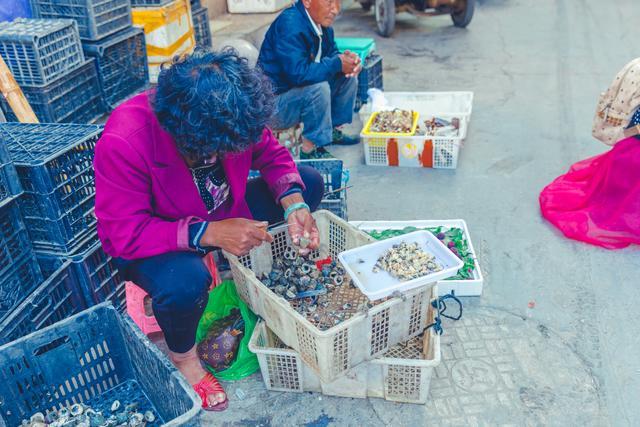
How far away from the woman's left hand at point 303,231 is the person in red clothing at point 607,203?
1.52m

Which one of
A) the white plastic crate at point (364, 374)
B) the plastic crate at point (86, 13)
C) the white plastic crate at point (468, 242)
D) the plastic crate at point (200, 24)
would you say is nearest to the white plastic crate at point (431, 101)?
the white plastic crate at point (468, 242)

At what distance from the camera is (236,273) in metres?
2.38

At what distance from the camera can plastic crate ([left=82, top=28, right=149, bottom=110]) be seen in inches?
154

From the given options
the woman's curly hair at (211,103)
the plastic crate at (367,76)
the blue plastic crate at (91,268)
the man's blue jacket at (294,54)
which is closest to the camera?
the woman's curly hair at (211,103)

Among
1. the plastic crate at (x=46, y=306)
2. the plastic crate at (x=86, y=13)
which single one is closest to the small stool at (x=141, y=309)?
the plastic crate at (x=46, y=306)

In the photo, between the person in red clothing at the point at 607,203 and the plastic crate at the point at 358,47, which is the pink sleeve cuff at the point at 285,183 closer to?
the person in red clothing at the point at 607,203

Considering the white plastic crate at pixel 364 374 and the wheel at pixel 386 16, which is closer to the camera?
the white plastic crate at pixel 364 374

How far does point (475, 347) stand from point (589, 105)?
316 centimetres

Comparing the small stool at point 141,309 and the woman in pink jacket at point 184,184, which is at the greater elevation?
the woman in pink jacket at point 184,184

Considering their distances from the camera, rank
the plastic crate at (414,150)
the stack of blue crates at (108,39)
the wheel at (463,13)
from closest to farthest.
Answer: the plastic crate at (414,150), the stack of blue crates at (108,39), the wheel at (463,13)

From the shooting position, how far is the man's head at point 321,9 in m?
3.43

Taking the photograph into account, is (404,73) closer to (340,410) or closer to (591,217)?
(591,217)

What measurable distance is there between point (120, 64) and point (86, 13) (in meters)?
0.40

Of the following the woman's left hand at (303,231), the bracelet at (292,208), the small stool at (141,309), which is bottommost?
the small stool at (141,309)
